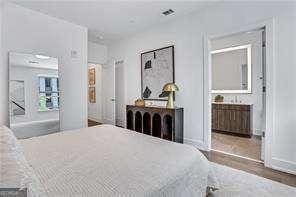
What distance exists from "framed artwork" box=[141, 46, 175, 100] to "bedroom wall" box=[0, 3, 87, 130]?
1458 millimetres

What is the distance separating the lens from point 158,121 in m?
3.87

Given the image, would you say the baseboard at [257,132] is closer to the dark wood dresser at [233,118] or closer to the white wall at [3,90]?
the dark wood dresser at [233,118]

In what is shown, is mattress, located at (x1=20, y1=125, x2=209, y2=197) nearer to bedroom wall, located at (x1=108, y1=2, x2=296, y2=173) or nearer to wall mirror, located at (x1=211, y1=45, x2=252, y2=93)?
bedroom wall, located at (x1=108, y1=2, x2=296, y2=173)

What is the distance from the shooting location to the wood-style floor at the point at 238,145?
310cm

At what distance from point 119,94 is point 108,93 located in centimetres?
53

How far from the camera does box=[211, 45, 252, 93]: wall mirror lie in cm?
451

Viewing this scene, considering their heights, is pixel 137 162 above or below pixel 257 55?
below

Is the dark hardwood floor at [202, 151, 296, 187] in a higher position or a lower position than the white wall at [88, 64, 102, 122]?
lower

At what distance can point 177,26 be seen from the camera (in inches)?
147

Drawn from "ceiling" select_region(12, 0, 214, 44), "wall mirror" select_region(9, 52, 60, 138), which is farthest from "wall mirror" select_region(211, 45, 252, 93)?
"wall mirror" select_region(9, 52, 60, 138)

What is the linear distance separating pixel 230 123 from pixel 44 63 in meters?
4.51

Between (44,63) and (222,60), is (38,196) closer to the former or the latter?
(44,63)

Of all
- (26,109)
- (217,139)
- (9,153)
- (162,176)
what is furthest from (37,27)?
(217,139)

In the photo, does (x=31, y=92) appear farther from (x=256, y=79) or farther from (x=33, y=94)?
(x=256, y=79)
